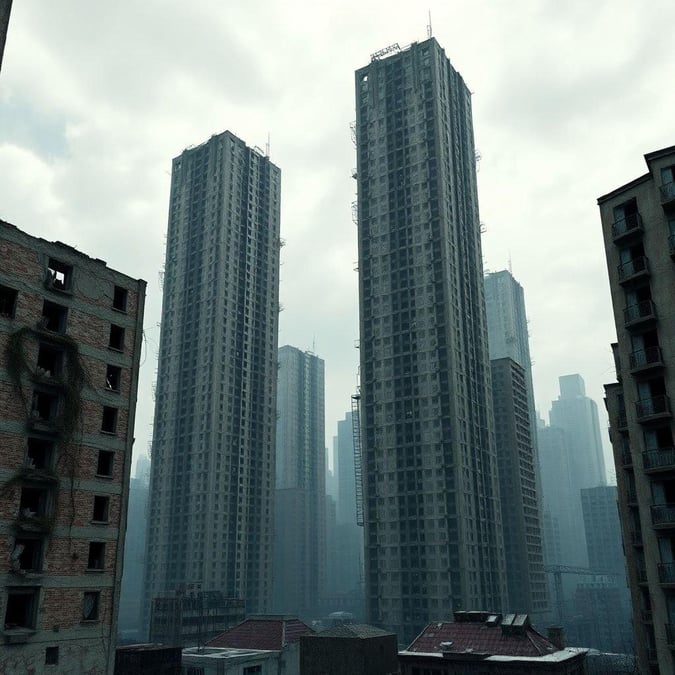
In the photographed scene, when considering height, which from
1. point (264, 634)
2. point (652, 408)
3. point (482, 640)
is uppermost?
point (652, 408)

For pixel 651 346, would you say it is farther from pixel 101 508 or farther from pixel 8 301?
pixel 8 301

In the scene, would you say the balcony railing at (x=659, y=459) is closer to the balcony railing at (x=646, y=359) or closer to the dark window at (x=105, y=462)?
the balcony railing at (x=646, y=359)

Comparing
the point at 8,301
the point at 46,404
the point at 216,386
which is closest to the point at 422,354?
the point at 216,386

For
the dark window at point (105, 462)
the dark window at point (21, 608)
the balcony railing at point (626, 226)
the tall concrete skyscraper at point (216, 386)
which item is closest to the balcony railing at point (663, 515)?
the balcony railing at point (626, 226)

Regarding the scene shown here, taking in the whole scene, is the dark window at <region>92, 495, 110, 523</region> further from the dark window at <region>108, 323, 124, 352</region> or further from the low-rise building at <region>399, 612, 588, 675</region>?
the low-rise building at <region>399, 612, 588, 675</region>

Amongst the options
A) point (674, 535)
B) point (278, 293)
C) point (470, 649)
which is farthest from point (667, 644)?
point (278, 293)

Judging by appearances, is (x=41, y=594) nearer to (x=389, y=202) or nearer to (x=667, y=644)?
(x=667, y=644)

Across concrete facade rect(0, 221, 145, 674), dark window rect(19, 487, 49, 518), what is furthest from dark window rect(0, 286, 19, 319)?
dark window rect(19, 487, 49, 518)
